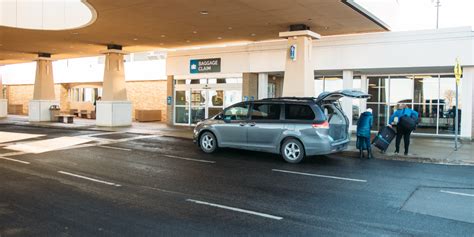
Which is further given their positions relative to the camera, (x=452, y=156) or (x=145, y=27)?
(x=145, y=27)

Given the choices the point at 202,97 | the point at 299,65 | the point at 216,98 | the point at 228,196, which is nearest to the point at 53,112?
the point at 202,97

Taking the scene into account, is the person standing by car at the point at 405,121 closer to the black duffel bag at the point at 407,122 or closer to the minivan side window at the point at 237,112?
the black duffel bag at the point at 407,122

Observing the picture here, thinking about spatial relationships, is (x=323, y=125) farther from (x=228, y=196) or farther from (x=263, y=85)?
(x=263, y=85)

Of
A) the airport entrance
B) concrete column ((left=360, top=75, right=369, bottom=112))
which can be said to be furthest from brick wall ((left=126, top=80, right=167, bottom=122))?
concrete column ((left=360, top=75, right=369, bottom=112))

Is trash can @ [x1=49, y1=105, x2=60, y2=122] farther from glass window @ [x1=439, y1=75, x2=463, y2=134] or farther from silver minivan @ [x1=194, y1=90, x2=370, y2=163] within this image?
glass window @ [x1=439, y1=75, x2=463, y2=134]

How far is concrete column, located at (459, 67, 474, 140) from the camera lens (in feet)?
56.8

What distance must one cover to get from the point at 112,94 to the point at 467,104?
18.2 metres

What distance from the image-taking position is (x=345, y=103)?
19812 millimetres

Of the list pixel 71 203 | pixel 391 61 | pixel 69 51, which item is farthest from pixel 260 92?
pixel 71 203

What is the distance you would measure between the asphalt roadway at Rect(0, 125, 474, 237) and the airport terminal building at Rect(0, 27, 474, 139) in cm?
699

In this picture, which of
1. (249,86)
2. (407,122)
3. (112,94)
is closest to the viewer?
(407,122)

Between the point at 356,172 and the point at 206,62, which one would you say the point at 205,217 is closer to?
the point at 356,172

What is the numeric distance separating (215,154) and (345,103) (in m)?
9.06

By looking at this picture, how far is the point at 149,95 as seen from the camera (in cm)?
3038
